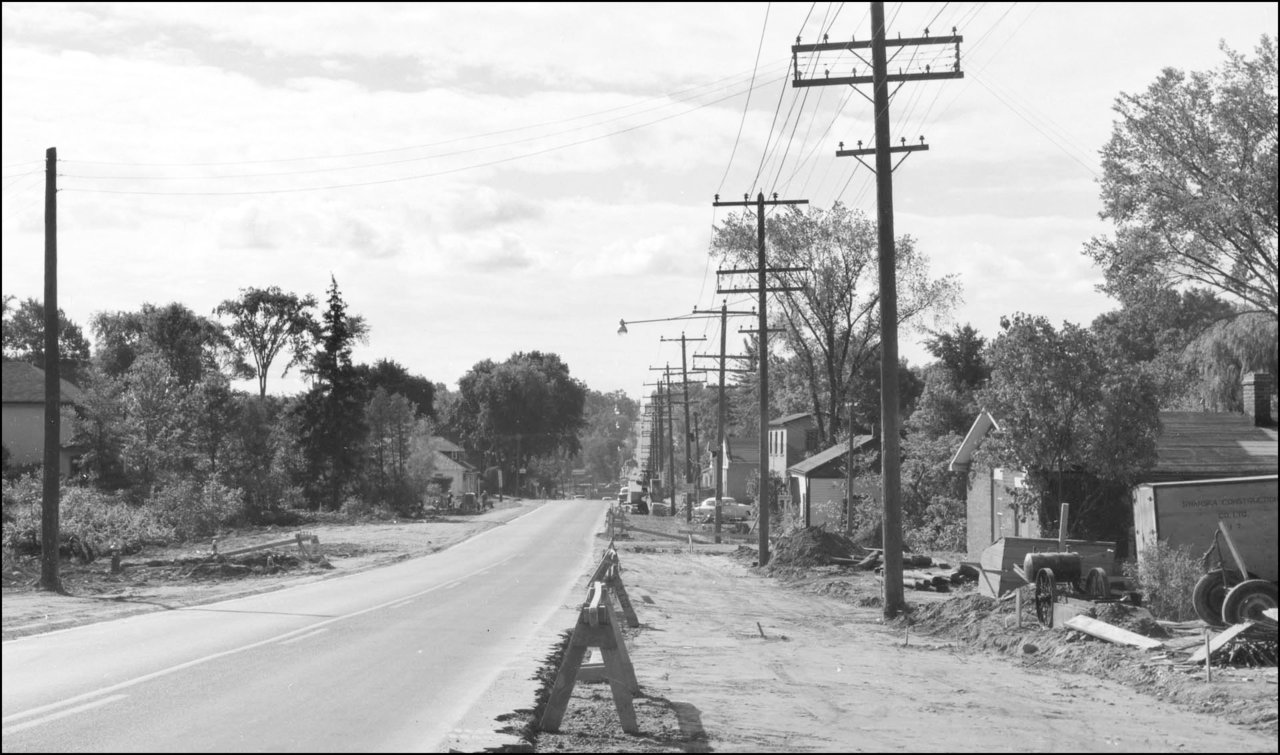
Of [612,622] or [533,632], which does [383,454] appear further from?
[612,622]

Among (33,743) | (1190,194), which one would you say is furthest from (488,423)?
(33,743)

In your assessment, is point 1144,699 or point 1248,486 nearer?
point 1144,699

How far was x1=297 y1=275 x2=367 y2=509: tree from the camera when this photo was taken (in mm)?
71062

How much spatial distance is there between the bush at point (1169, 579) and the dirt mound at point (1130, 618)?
2.03ft

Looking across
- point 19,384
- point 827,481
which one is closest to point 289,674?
point 19,384

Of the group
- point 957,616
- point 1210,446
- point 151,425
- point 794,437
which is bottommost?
point 957,616

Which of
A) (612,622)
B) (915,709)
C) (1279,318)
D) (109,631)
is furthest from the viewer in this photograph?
(109,631)

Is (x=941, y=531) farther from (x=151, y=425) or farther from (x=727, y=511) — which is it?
(x=151, y=425)

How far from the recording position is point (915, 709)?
1225cm

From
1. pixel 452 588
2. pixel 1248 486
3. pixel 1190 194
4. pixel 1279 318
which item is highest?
pixel 1190 194

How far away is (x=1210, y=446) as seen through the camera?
28.9m

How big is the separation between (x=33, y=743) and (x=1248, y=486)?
16.5 meters

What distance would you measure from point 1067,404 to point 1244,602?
12.0 m

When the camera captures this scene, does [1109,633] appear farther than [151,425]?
No
